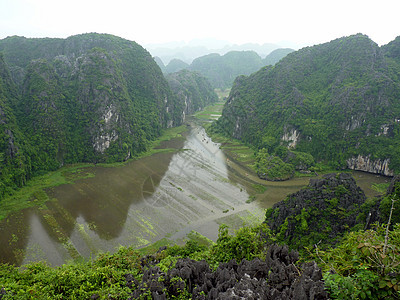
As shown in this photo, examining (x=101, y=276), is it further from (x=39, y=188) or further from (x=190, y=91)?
(x=190, y=91)

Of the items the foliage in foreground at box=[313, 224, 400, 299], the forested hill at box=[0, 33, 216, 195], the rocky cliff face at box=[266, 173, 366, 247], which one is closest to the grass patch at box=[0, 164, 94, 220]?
the forested hill at box=[0, 33, 216, 195]

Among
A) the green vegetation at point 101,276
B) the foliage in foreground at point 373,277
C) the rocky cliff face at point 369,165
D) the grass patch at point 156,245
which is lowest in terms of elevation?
the grass patch at point 156,245

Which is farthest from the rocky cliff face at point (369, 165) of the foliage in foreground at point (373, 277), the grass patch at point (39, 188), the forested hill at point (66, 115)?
the grass patch at point (39, 188)

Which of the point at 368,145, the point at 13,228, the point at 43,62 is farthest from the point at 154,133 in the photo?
the point at 368,145

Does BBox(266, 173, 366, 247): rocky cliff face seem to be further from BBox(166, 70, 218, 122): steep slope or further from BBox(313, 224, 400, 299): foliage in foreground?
BBox(166, 70, 218, 122): steep slope

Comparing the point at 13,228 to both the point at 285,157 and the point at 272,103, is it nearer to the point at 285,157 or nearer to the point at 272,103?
the point at 285,157

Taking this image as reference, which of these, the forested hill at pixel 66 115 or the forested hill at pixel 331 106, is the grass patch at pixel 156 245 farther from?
the forested hill at pixel 331 106
